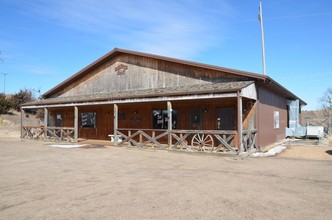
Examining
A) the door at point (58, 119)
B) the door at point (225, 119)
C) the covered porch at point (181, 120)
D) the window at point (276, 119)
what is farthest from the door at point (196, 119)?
the door at point (58, 119)

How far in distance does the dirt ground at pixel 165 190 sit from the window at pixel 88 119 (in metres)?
11.1

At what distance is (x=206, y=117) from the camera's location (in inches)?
660

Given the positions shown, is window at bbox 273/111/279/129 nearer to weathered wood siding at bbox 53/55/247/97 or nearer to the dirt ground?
weathered wood siding at bbox 53/55/247/97

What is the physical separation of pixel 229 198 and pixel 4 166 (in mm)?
8102

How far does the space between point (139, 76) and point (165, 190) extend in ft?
43.0

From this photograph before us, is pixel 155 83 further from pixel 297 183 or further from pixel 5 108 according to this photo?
pixel 5 108

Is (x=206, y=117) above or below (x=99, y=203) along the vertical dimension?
above

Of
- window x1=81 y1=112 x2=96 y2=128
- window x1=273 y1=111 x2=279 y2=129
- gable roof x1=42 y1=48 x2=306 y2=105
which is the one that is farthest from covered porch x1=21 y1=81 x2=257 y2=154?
window x1=273 y1=111 x2=279 y2=129

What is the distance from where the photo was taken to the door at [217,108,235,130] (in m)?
15.9

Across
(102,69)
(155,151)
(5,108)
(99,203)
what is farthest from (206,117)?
(5,108)

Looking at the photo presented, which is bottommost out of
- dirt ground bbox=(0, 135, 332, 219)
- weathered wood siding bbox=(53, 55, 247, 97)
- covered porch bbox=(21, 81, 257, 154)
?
dirt ground bbox=(0, 135, 332, 219)

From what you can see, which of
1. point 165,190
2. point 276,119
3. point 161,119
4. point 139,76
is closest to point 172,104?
point 161,119

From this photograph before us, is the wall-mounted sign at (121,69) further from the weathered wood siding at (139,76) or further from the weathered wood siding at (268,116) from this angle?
the weathered wood siding at (268,116)

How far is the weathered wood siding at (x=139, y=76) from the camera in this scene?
16.8 meters
